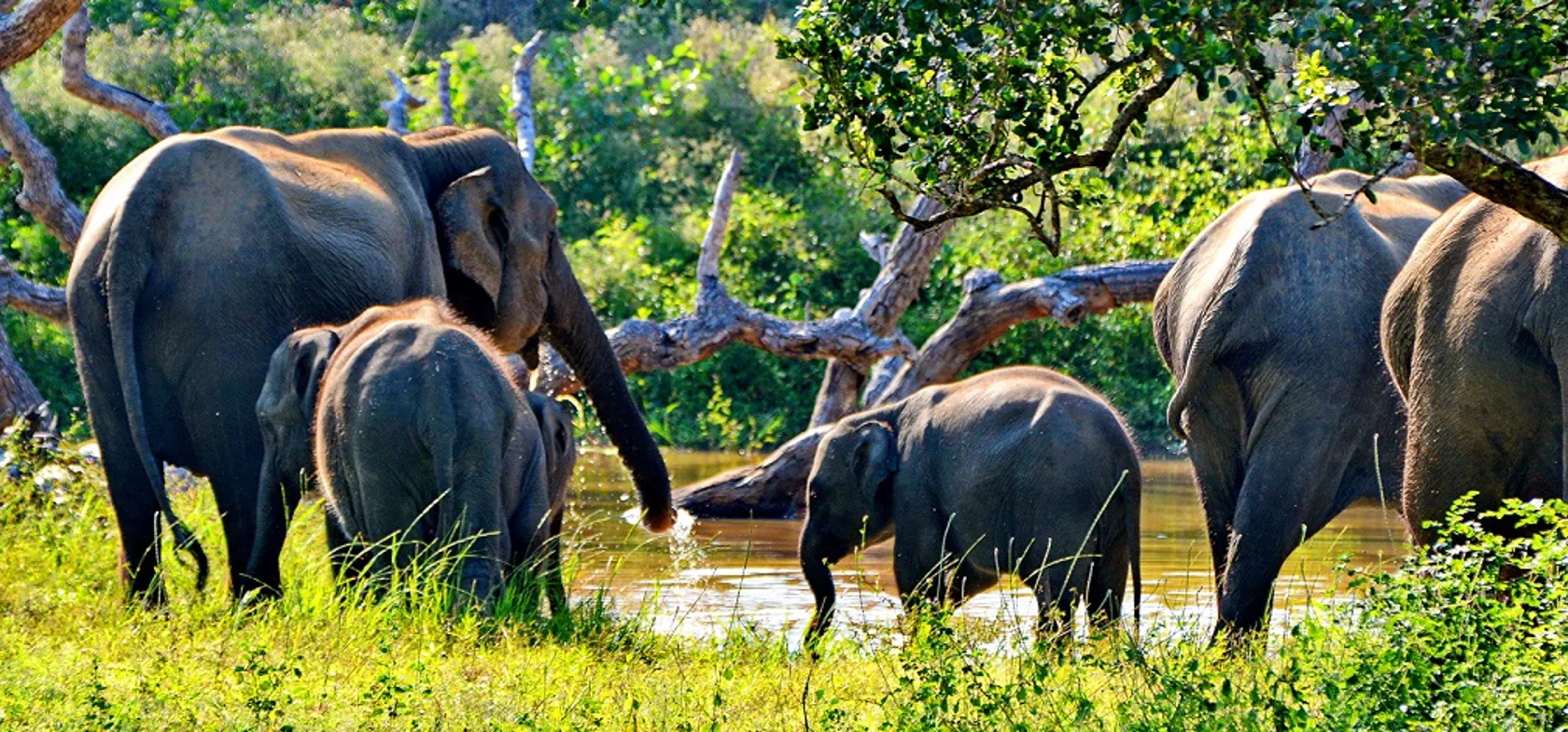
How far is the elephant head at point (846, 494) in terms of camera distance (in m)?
9.09

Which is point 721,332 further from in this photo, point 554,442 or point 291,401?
point 291,401

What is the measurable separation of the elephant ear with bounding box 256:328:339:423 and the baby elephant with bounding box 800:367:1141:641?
200cm

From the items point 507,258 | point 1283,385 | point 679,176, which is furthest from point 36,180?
point 679,176

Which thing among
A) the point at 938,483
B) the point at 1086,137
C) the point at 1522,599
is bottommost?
the point at 1086,137

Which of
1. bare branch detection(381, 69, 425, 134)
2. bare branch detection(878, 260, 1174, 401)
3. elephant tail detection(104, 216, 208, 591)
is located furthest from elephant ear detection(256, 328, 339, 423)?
bare branch detection(381, 69, 425, 134)

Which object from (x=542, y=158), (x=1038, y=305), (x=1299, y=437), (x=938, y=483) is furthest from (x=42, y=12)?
(x=542, y=158)

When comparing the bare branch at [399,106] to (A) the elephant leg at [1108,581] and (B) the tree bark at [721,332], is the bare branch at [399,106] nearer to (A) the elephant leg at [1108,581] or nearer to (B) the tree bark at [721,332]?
(B) the tree bark at [721,332]

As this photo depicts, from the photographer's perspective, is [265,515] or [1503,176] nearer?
[1503,176]

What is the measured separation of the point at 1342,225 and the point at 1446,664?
3.00m

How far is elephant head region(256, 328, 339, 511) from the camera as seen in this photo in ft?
25.3

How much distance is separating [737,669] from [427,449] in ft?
4.17

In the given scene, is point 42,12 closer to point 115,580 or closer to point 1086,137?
point 115,580

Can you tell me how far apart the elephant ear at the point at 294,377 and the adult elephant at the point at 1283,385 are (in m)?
3.01

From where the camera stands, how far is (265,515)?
779cm
